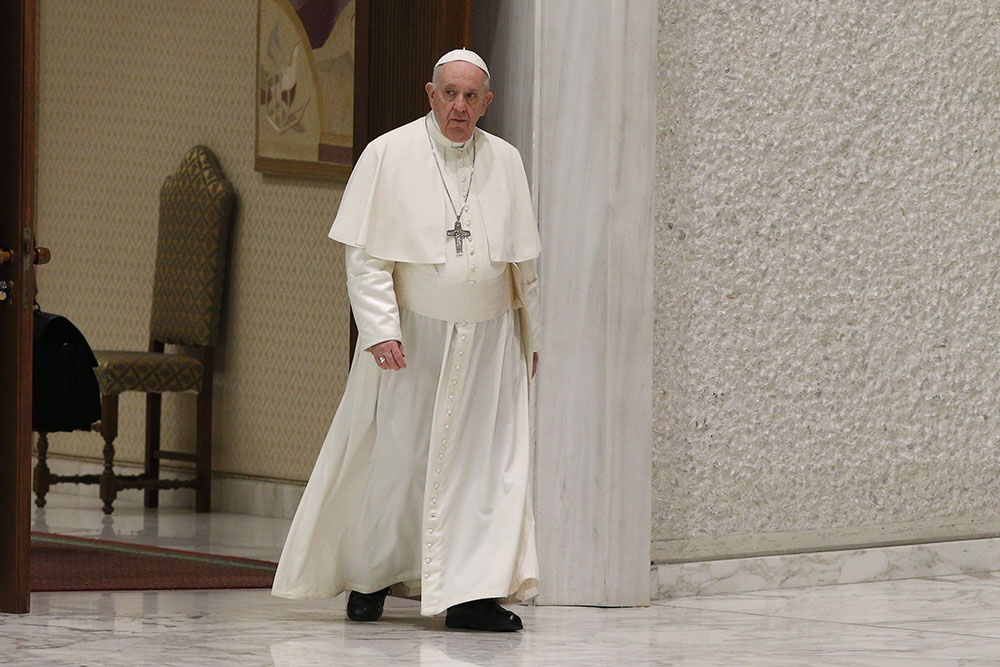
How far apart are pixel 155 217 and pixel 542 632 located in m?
4.64

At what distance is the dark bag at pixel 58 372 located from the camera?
6969 mm

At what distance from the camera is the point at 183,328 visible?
8.78m

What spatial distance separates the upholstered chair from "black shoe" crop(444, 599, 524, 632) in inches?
147

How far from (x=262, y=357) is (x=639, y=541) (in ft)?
10.8

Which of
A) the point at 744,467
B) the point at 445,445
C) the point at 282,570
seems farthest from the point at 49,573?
the point at 744,467

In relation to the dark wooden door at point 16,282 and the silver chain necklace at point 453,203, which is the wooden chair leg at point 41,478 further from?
the silver chain necklace at point 453,203

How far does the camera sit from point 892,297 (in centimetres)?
664

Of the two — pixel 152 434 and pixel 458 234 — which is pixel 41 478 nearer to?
pixel 152 434

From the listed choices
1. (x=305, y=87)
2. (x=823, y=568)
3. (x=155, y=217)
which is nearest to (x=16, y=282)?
(x=823, y=568)

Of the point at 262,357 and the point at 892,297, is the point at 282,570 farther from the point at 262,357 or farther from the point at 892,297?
the point at 262,357

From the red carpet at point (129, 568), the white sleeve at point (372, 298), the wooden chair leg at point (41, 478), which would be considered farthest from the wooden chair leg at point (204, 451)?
the white sleeve at point (372, 298)

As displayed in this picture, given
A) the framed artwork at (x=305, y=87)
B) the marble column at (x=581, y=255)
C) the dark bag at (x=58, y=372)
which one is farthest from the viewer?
the framed artwork at (x=305, y=87)

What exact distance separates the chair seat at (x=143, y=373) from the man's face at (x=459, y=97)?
3.80 metres

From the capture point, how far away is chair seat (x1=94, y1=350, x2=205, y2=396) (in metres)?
8.55
